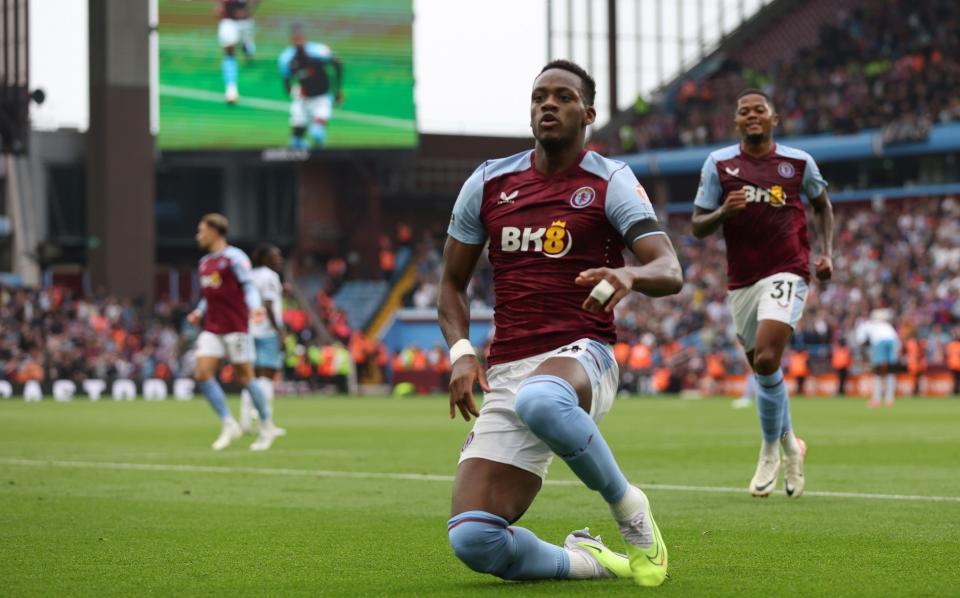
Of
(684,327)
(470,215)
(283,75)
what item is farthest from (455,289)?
(283,75)

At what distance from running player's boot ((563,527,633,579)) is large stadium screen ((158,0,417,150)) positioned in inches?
1757

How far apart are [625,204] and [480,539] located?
141 cm

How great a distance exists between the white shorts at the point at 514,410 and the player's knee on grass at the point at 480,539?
0.26 meters

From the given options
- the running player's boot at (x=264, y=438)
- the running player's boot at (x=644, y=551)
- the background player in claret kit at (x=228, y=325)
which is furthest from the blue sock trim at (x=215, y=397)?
the running player's boot at (x=644, y=551)

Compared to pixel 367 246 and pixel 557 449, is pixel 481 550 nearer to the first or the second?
pixel 557 449

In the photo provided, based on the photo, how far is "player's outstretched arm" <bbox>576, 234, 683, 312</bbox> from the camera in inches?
205

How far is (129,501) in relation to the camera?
32.6 feet

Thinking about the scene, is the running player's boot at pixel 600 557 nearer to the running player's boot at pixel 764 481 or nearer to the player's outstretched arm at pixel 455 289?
the player's outstretched arm at pixel 455 289

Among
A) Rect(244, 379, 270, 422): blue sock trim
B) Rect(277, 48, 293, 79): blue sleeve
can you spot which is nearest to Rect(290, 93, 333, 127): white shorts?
Rect(277, 48, 293, 79): blue sleeve

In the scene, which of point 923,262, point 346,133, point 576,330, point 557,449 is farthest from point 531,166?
point 346,133

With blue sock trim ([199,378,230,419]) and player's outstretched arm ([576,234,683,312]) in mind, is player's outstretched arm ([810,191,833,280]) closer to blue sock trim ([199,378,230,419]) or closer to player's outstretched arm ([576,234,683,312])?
player's outstretched arm ([576,234,683,312])

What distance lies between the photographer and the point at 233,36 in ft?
164

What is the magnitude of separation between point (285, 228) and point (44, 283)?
9418 millimetres

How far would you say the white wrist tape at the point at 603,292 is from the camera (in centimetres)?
517
